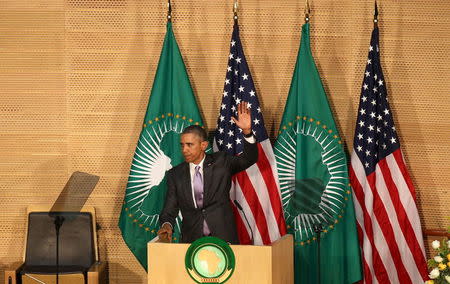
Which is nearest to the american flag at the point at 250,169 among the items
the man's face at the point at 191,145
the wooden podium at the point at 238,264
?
the man's face at the point at 191,145

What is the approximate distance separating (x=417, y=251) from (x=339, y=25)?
6.89 ft

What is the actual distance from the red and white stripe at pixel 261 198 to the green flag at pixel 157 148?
0.56 m

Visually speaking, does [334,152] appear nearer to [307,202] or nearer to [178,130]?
[307,202]

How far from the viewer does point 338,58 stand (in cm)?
684

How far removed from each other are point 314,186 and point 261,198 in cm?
47

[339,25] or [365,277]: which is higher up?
[339,25]

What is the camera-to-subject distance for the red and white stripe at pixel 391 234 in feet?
21.7

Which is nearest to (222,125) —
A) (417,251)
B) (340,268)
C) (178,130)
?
(178,130)

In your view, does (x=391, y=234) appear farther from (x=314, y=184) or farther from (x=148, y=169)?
(x=148, y=169)

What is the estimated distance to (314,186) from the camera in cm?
664

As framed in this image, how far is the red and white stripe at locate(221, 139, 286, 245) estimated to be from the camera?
21.6ft

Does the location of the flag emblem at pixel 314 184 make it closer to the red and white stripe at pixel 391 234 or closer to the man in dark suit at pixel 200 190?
the red and white stripe at pixel 391 234

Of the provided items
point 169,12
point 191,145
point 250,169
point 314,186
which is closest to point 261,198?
point 250,169

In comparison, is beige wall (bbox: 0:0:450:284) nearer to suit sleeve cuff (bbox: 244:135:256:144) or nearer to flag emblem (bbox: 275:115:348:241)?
flag emblem (bbox: 275:115:348:241)
